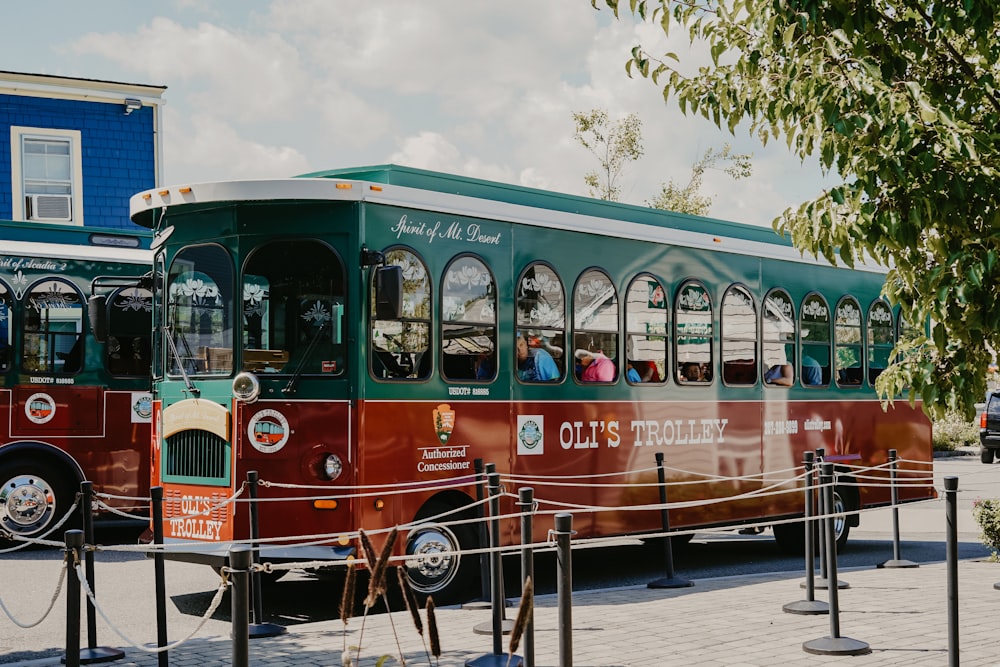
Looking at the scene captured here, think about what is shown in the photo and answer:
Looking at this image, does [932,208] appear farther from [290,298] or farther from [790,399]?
[790,399]

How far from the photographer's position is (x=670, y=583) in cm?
1103

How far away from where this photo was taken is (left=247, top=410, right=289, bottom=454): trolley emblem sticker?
30.8 ft

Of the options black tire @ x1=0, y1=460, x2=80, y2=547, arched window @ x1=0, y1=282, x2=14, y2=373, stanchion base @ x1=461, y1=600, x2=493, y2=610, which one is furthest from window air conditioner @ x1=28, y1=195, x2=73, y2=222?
stanchion base @ x1=461, y1=600, x2=493, y2=610

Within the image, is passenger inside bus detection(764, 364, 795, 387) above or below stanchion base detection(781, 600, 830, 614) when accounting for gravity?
above

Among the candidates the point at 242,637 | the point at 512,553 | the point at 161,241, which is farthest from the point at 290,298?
the point at 242,637

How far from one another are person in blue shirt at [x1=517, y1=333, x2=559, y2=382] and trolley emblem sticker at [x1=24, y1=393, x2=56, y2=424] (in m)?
5.92

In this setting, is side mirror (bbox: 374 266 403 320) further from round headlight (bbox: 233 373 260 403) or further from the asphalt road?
the asphalt road

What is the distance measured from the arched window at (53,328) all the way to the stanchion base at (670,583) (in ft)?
23.0

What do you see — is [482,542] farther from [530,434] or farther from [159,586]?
[159,586]

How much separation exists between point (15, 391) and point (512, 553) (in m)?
5.88

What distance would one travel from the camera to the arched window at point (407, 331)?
31.6 feet

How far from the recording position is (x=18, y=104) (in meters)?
22.4

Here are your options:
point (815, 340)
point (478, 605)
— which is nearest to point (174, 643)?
point (478, 605)

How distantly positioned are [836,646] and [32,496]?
363 inches
